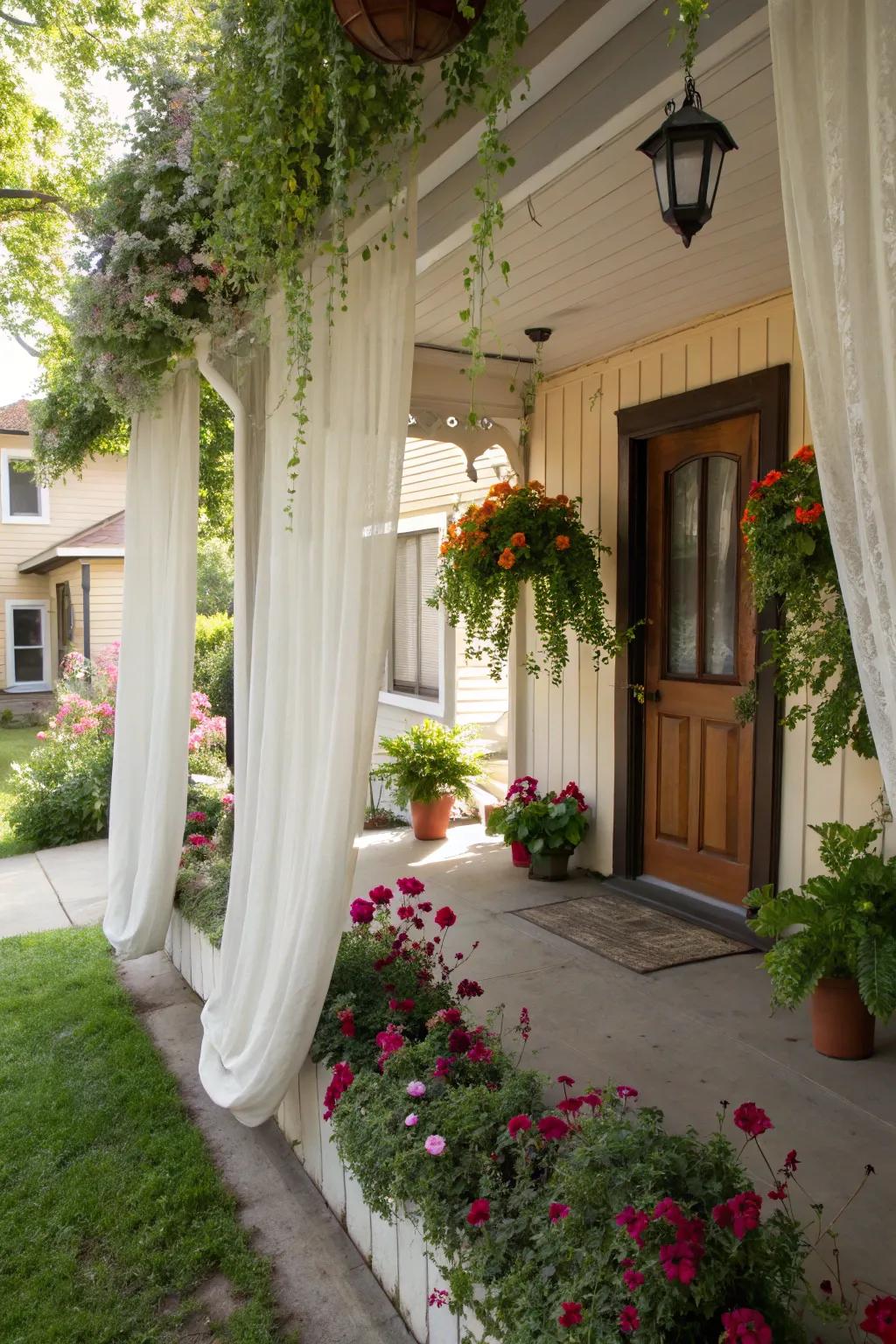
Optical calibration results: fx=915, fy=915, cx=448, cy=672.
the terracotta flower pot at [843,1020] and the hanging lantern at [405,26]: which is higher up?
the hanging lantern at [405,26]

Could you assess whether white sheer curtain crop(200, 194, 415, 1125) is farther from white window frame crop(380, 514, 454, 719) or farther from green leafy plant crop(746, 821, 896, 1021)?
white window frame crop(380, 514, 454, 719)

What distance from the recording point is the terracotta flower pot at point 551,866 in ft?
16.9

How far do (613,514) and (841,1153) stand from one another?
3.30 metres

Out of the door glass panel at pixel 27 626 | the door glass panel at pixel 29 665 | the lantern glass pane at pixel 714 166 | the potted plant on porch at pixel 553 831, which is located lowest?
the potted plant on porch at pixel 553 831

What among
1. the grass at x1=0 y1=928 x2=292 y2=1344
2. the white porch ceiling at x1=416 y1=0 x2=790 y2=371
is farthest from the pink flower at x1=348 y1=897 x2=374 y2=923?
the white porch ceiling at x1=416 y1=0 x2=790 y2=371

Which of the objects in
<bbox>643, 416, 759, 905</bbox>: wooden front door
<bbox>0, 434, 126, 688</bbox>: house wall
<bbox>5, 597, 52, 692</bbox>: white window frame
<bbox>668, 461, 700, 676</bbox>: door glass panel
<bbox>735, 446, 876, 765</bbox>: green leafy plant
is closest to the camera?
<bbox>735, 446, 876, 765</bbox>: green leafy plant

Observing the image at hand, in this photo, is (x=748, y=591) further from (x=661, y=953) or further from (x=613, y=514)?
(x=661, y=953)

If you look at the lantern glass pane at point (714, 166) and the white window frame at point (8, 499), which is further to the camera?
the white window frame at point (8, 499)

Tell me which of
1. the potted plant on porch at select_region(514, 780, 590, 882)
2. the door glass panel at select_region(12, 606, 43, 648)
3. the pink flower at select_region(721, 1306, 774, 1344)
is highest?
the door glass panel at select_region(12, 606, 43, 648)

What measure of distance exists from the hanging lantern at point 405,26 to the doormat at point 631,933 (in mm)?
3280

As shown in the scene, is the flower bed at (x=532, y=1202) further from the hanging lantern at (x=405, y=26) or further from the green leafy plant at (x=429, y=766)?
the green leafy plant at (x=429, y=766)

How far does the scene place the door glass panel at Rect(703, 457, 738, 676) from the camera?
4324mm

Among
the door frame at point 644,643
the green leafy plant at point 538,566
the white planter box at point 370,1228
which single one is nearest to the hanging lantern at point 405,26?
the white planter box at point 370,1228

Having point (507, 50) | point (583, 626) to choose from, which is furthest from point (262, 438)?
point (583, 626)
